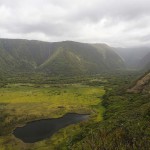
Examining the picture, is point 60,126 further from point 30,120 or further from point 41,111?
point 41,111

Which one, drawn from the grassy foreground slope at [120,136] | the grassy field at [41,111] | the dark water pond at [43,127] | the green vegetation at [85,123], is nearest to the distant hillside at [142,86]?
the green vegetation at [85,123]

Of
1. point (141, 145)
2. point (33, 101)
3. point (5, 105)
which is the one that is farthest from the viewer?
point (33, 101)

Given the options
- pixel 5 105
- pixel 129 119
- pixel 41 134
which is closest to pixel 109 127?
pixel 129 119

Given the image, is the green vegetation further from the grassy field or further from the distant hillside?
the distant hillside

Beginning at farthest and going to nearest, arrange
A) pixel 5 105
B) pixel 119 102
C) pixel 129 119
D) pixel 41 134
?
pixel 5 105
pixel 119 102
pixel 41 134
pixel 129 119

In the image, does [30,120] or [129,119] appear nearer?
[129,119]

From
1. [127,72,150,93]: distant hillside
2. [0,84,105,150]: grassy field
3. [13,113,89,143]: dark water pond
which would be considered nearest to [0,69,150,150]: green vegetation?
[0,84,105,150]: grassy field

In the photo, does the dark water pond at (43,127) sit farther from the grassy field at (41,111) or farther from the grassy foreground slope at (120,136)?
the grassy foreground slope at (120,136)

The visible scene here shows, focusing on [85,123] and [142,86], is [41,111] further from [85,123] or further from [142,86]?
[142,86]
